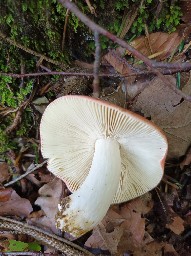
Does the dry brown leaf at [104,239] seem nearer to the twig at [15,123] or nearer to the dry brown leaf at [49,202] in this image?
the dry brown leaf at [49,202]

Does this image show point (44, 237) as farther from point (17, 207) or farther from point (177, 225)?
point (177, 225)

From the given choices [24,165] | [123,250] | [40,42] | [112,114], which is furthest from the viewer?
[24,165]

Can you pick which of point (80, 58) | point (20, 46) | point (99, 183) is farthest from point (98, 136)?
point (20, 46)

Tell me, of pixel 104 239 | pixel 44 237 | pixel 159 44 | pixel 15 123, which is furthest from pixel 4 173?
pixel 159 44

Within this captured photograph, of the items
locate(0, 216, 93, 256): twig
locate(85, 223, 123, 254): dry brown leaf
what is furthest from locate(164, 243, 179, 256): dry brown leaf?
locate(0, 216, 93, 256): twig

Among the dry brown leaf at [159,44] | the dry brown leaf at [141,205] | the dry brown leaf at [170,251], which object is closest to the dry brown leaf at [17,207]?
the dry brown leaf at [141,205]

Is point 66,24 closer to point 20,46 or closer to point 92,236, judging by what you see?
point 20,46

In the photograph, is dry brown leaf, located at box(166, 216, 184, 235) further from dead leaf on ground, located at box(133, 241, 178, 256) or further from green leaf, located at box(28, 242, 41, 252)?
green leaf, located at box(28, 242, 41, 252)

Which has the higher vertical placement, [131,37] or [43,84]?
[131,37]
